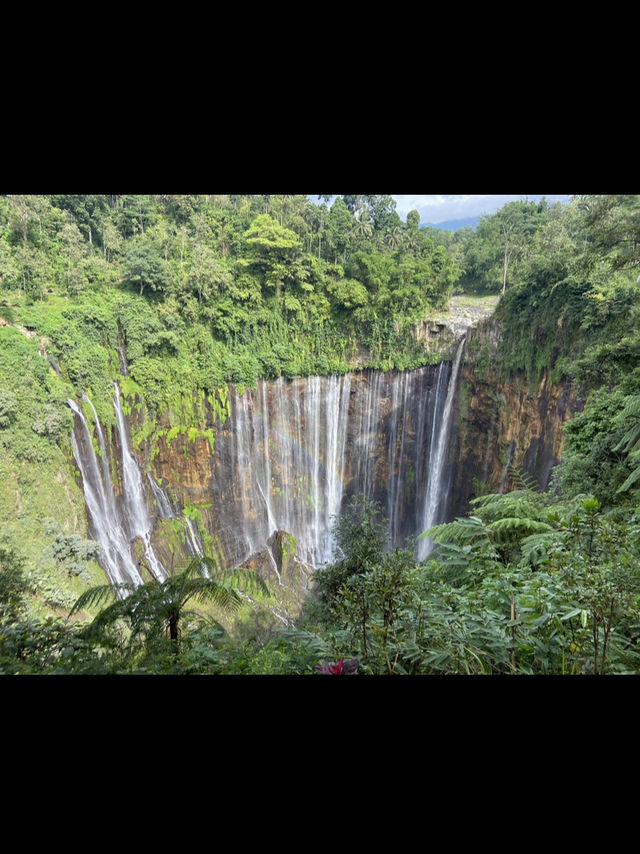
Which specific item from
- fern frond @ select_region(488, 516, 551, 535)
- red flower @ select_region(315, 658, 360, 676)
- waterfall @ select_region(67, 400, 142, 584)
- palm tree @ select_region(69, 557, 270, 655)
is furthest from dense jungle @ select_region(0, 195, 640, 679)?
red flower @ select_region(315, 658, 360, 676)

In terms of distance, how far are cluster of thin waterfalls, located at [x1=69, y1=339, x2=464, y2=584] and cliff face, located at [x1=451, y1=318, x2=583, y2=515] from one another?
536mm

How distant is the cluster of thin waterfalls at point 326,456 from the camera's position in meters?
15.5

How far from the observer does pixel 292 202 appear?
63.1ft

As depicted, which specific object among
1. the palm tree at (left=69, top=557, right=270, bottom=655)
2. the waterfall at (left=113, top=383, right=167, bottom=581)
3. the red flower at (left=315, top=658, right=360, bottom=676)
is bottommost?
the waterfall at (left=113, top=383, right=167, bottom=581)

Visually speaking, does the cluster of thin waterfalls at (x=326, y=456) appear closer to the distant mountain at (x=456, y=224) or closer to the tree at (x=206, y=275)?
the tree at (x=206, y=275)

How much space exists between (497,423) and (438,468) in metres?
2.67

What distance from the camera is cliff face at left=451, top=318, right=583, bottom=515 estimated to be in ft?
43.1

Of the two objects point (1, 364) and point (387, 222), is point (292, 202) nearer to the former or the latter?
point (387, 222)

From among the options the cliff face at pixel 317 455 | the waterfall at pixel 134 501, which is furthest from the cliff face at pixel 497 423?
the waterfall at pixel 134 501

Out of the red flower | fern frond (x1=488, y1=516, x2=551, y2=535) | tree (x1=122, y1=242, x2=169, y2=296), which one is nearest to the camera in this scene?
the red flower

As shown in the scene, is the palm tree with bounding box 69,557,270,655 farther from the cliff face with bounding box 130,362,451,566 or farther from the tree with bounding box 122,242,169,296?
the tree with bounding box 122,242,169,296
